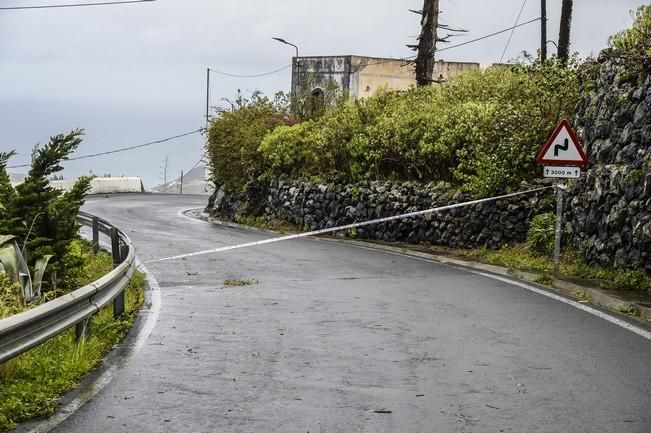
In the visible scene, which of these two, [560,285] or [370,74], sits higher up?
[370,74]

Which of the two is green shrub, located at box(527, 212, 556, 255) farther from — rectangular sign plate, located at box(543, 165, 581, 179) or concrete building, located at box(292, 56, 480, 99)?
concrete building, located at box(292, 56, 480, 99)

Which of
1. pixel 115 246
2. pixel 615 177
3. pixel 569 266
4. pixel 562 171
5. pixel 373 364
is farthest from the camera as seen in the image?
pixel 569 266

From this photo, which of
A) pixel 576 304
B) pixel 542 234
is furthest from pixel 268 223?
pixel 576 304

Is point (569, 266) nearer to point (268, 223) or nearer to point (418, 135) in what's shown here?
point (418, 135)

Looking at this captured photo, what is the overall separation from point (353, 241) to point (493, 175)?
493 centimetres

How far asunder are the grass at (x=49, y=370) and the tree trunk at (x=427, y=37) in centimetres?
2061

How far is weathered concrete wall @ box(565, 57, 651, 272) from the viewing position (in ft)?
44.8

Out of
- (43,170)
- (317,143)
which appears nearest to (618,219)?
(43,170)

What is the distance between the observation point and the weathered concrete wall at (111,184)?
49.4m

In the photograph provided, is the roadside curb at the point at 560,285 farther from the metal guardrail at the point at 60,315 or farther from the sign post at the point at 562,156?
the metal guardrail at the point at 60,315

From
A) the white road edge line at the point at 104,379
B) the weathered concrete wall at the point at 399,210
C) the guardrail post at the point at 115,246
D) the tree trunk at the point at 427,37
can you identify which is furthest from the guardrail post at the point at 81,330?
the tree trunk at the point at 427,37

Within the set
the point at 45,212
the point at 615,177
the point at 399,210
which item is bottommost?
the point at 399,210

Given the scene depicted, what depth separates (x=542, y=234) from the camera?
691 inches

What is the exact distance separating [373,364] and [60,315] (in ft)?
8.92
